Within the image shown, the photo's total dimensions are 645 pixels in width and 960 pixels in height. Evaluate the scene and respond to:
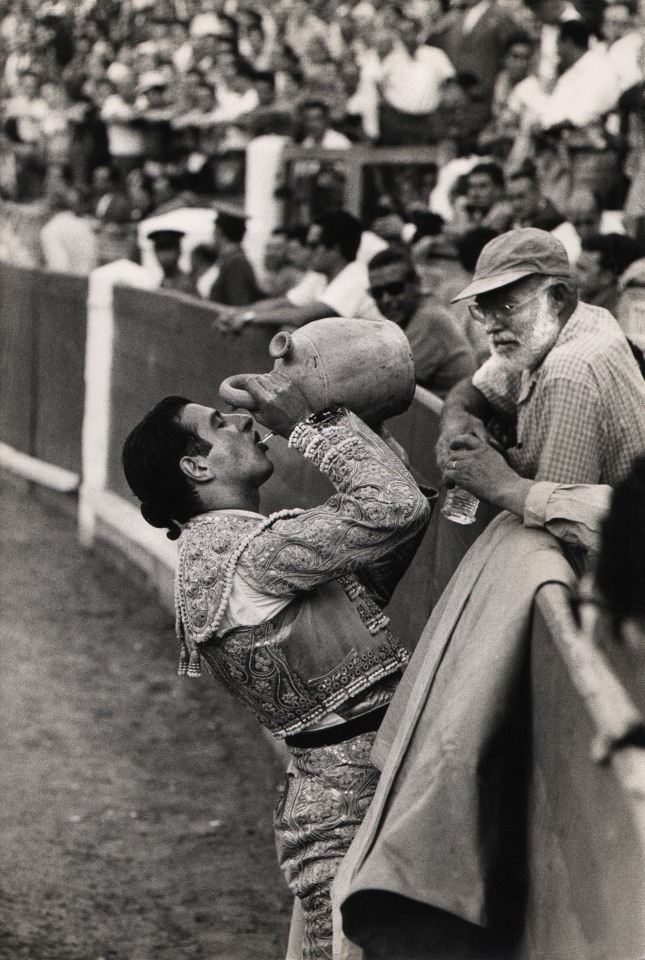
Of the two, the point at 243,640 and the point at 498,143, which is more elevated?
the point at 243,640

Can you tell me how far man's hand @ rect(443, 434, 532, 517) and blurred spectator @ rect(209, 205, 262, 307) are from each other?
7.12 meters

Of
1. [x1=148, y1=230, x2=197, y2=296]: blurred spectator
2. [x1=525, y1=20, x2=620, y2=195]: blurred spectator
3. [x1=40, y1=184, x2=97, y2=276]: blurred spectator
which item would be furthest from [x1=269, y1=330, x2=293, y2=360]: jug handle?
[x1=40, y1=184, x2=97, y2=276]: blurred spectator

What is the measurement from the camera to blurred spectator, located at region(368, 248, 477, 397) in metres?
5.76

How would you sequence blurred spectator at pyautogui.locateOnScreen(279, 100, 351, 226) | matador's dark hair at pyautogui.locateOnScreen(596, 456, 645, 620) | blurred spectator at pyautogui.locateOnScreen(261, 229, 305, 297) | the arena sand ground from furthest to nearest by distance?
blurred spectator at pyautogui.locateOnScreen(279, 100, 351, 226) < blurred spectator at pyautogui.locateOnScreen(261, 229, 305, 297) < the arena sand ground < matador's dark hair at pyautogui.locateOnScreen(596, 456, 645, 620)

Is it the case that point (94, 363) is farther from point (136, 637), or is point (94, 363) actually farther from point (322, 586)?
point (322, 586)

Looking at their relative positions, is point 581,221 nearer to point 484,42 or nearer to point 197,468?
point 484,42

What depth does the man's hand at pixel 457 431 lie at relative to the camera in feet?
9.82

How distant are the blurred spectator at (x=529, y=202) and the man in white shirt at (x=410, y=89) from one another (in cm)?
334

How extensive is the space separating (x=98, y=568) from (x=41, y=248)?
8062 mm

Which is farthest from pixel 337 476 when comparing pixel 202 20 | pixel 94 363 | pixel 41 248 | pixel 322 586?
pixel 202 20

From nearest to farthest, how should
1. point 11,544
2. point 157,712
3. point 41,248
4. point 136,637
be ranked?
point 157,712, point 136,637, point 11,544, point 41,248

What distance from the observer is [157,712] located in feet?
21.5

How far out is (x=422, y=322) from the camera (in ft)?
19.5

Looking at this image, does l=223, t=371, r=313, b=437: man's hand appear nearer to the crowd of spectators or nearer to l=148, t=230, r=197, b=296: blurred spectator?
the crowd of spectators
